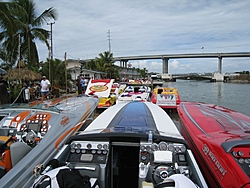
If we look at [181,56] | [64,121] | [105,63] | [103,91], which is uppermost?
[181,56]

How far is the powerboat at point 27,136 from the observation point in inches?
105

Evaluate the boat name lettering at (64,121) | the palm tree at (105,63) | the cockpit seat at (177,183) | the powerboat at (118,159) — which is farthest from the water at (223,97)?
the palm tree at (105,63)

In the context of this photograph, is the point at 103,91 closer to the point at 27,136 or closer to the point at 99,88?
the point at 99,88

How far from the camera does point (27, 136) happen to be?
374cm

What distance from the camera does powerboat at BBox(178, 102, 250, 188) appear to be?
105 inches

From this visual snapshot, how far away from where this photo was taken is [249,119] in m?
5.23

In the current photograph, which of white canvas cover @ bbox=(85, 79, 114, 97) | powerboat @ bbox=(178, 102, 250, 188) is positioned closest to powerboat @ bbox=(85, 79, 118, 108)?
white canvas cover @ bbox=(85, 79, 114, 97)

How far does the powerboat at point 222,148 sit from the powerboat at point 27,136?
2.53m

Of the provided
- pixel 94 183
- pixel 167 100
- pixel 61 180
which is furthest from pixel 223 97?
pixel 61 180

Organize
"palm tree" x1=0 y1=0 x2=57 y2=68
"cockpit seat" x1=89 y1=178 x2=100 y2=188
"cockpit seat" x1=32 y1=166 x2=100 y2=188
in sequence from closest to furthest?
"cockpit seat" x1=32 y1=166 x2=100 y2=188 → "cockpit seat" x1=89 y1=178 x2=100 y2=188 → "palm tree" x1=0 y1=0 x2=57 y2=68

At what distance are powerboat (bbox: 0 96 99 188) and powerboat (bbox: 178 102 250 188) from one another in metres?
2.53

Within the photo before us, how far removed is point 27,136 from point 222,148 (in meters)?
3.24

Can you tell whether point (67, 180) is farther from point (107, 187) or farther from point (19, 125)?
point (19, 125)

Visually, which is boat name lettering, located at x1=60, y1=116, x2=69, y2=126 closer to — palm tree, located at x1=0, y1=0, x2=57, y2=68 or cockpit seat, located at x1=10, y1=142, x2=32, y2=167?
cockpit seat, located at x1=10, y1=142, x2=32, y2=167
